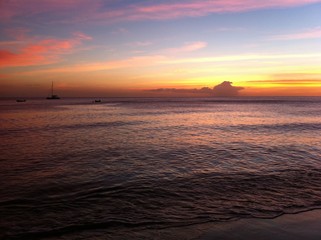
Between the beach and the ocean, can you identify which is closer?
the beach

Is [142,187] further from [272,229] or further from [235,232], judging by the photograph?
[272,229]

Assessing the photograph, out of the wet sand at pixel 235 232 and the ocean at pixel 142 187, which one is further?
the ocean at pixel 142 187

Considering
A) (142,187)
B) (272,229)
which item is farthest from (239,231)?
(142,187)

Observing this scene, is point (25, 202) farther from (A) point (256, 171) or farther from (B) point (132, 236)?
(A) point (256, 171)

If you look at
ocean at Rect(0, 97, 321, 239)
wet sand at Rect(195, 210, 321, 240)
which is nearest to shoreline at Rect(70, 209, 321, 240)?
wet sand at Rect(195, 210, 321, 240)

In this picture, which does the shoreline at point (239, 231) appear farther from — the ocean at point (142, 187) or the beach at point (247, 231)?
the ocean at point (142, 187)

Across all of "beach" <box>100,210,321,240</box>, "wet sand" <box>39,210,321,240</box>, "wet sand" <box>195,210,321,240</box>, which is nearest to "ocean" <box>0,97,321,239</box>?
"wet sand" <box>39,210,321,240</box>

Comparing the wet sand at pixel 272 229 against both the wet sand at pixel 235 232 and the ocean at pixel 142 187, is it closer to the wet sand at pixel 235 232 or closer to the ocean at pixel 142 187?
the wet sand at pixel 235 232

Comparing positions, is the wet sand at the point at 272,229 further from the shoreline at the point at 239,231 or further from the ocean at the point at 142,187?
the ocean at the point at 142,187

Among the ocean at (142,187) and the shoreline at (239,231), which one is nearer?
the shoreline at (239,231)

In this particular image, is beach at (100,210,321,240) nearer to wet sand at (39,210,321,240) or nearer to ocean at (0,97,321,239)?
wet sand at (39,210,321,240)

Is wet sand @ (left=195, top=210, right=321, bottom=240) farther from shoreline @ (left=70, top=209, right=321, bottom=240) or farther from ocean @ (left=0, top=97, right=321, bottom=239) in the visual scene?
ocean @ (left=0, top=97, right=321, bottom=239)

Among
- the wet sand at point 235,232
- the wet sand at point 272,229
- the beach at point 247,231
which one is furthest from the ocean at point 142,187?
the wet sand at point 272,229

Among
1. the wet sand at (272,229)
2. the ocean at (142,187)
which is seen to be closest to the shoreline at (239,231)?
the wet sand at (272,229)
